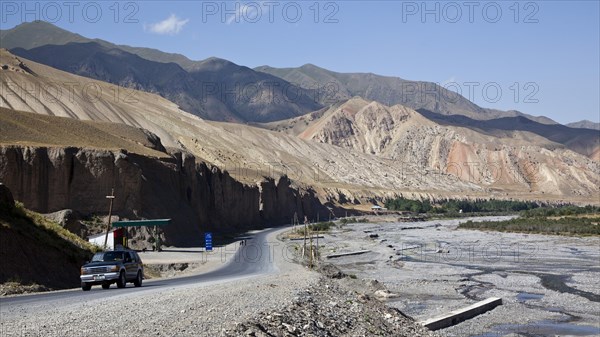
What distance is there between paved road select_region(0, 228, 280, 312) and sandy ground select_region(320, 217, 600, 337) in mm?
6414

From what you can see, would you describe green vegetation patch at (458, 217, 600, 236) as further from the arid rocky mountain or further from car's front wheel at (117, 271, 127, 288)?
car's front wheel at (117, 271, 127, 288)

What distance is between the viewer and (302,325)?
1798 cm

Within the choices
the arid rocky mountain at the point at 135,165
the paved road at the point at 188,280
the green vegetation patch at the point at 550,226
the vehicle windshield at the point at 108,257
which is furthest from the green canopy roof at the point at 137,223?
the green vegetation patch at the point at 550,226

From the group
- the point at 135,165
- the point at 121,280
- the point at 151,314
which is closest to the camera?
the point at 151,314

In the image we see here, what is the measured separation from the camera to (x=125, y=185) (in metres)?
62.0

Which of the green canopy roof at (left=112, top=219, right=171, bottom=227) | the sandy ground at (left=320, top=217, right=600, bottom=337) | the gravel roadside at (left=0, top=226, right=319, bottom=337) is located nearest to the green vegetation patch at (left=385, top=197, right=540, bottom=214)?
the sandy ground at (left=320, top=217, right=600, bottom=337)

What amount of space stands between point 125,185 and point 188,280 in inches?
1251

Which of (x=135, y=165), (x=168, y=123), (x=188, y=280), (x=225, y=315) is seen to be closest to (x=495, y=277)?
(x=188, y=280)

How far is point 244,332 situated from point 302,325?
333 cm

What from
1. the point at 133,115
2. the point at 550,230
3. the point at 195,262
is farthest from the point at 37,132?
the point at 133,115

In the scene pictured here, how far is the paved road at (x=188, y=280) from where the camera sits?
67.1 ft

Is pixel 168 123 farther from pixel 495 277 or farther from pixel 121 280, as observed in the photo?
pixel 121 280

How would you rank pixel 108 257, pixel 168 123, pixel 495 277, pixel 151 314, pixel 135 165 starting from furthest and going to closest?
1. pixel 168 123
2. pixel 135 165
3. pixel 495 277
4. pixel 108 257
5. pixel 151 314

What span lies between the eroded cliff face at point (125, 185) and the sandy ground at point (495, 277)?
15158mm
